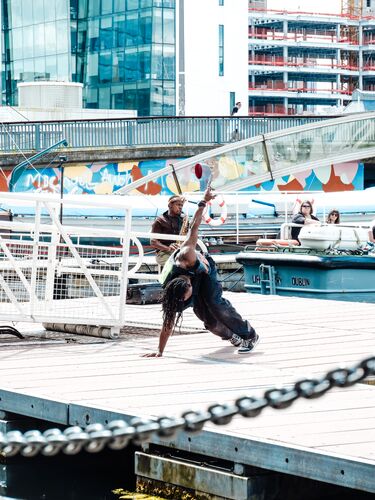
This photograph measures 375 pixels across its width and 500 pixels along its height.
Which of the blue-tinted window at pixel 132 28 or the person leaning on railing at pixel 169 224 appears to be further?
the blue-tinted window at pixel 132 28

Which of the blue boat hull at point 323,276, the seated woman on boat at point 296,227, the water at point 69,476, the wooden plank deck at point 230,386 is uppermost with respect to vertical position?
the seated woman on boat at point 296,227

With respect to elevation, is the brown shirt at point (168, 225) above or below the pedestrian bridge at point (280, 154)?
below

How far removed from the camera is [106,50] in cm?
5506

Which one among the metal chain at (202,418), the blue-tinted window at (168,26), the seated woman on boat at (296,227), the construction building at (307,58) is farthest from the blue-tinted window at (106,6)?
the construction building at (307,58)

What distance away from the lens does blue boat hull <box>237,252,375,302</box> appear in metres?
19.8

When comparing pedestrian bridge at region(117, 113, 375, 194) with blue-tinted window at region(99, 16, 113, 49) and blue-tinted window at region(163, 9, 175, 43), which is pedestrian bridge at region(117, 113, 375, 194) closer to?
blue-tinted window at region(163, 9, 175, 43)

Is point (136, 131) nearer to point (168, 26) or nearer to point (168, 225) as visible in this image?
point (168, 26)

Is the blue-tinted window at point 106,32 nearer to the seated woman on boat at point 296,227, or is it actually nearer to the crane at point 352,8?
the seated woman on boat at point 296,227

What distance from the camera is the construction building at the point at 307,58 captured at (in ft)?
374

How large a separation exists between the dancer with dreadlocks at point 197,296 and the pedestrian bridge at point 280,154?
16165 mm

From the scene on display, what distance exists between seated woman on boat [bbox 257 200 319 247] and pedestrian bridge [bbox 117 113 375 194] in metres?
5.76

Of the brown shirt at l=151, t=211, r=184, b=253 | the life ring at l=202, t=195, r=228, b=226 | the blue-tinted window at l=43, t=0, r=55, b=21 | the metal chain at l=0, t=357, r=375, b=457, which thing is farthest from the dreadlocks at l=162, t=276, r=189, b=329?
the blue-tinted window at l=43, t=0, r=55, b=21

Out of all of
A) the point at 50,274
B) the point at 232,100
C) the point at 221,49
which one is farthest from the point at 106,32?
the point at 50,274

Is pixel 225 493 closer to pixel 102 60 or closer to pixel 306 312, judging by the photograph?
pixel 306 312
